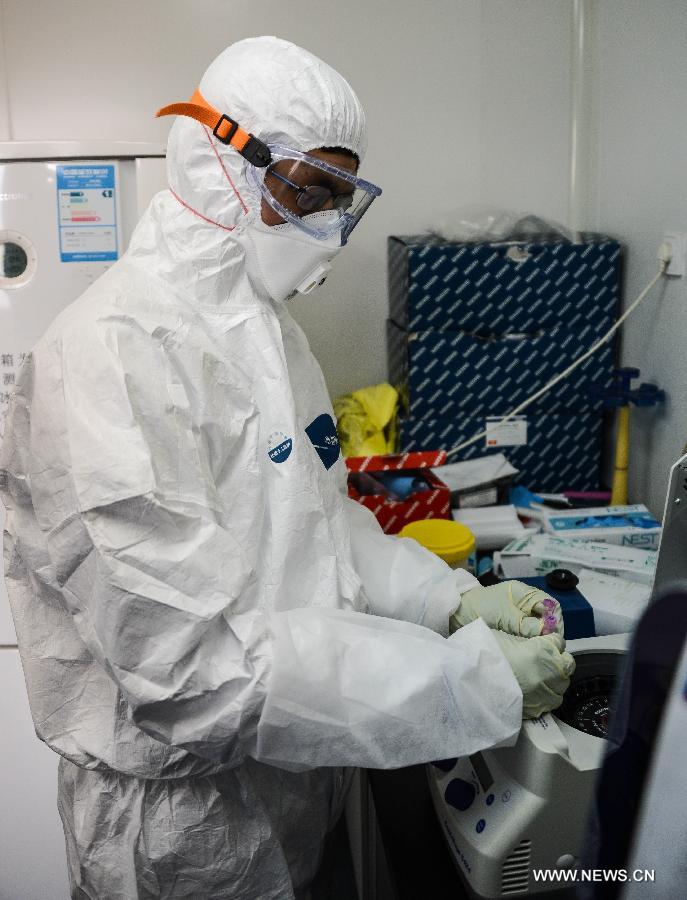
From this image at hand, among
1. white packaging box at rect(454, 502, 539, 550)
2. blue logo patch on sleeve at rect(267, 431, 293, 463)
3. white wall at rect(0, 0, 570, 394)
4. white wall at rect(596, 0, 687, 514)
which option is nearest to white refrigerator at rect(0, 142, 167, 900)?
white wall at rect(0, 0, 570, 394)

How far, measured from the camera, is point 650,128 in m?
1.80

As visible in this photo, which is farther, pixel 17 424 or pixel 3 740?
pixel 3 740

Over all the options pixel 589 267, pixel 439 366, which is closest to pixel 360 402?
pixel 439 366

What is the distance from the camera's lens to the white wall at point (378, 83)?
2025 millimetres

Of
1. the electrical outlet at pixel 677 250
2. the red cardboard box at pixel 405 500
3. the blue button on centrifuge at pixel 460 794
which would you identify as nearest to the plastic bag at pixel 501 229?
the electrical outlet at pixel 677 250

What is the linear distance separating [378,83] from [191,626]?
168cm

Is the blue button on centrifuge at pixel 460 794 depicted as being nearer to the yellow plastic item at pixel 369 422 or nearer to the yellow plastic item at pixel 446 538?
the yellow plastic item at pixel 446 538

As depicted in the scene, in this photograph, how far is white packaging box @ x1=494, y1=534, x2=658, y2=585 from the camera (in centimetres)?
154

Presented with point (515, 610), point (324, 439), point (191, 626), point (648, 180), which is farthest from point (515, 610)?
point (648, 180)

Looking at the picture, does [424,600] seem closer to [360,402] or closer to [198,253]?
[198,253]

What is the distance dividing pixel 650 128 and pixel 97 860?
177cm

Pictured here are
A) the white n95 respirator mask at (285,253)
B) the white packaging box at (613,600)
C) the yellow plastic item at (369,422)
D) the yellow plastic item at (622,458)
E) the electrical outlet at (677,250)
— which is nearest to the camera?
the white n95 respirator mask at (285,253)

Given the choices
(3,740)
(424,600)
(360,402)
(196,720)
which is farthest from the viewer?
(360,402)

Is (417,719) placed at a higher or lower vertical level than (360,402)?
lower
